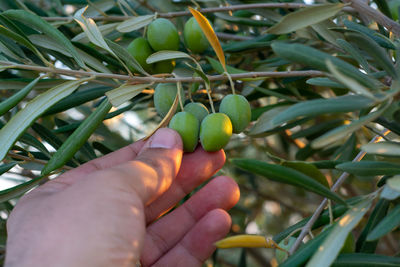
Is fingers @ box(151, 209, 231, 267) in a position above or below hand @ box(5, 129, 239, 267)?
below

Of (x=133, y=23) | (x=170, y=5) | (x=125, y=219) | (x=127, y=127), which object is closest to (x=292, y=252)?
(x=125, y=219)

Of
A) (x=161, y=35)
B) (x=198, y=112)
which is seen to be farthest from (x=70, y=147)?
(x=161, y=35)

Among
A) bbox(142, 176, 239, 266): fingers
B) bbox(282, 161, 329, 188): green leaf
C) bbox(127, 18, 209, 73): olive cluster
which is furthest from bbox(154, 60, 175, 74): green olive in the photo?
bbox(282, 161, 329, 188): green leaf

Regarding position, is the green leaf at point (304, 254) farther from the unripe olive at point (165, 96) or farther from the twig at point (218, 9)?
the twig at point (218, 9)

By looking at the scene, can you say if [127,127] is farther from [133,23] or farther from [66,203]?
[66,203]

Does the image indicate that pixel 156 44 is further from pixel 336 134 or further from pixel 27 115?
pixel 336 134

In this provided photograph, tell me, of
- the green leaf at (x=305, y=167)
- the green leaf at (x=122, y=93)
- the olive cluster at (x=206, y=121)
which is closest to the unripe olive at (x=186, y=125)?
the olive cluster at (x=206, y=121)

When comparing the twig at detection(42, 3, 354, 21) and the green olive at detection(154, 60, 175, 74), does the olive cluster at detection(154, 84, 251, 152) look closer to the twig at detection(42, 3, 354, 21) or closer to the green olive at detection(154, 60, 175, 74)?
the green olive at detection(154, 60, 175, 74)
